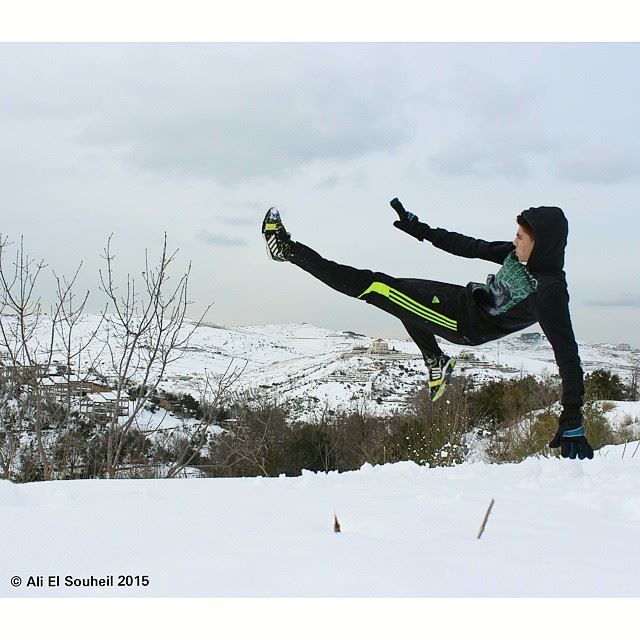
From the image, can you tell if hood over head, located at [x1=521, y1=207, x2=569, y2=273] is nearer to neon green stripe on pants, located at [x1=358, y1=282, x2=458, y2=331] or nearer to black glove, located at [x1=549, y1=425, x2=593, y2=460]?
neon green stripe on pants, located at [x1=358, y1=282, x2=458, y2=331]

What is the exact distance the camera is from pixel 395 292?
278cm

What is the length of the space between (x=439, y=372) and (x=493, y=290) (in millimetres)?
645

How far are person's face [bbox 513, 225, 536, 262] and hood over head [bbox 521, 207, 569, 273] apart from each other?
24 mm

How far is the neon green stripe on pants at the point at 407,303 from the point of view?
2770 mm

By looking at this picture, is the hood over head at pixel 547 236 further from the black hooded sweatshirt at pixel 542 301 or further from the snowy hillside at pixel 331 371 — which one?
the snowy hillside at pixel 331 371

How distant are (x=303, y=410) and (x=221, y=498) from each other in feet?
49.3

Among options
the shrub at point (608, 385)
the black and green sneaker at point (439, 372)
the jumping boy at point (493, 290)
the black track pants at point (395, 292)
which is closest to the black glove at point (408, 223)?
the jumping boy at point (493, 290)

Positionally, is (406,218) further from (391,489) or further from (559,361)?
(391,489)

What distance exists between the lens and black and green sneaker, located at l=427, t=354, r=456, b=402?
3227 millimetres

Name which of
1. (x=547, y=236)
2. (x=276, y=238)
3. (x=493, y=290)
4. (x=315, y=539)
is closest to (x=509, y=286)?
(x=493, y=290)

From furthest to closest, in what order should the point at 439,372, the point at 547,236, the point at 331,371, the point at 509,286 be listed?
1. the point at 331,371
2. the point at 439,372
3. the point at 509,286
4. the point at 547,236

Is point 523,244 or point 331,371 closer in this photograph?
point 523,244

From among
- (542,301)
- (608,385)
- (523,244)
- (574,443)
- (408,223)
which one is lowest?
(574,443)

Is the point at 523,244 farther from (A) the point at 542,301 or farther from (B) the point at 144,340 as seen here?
(B) the point at 144,340
